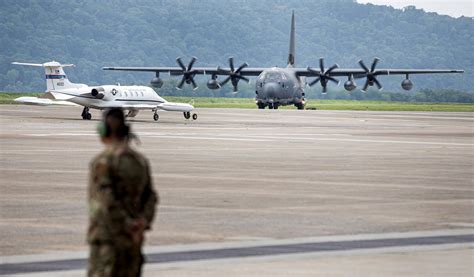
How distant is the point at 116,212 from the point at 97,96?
6959 cm

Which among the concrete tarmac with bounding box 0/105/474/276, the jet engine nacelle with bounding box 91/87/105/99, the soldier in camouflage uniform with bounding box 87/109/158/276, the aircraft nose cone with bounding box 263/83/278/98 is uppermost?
the soldier in camouflage uniform with bounding box 87/109/158/276

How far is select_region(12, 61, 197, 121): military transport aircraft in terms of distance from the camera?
3152 inches

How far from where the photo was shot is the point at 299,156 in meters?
41.9

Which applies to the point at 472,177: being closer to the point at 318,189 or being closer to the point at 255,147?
the point at 318,189

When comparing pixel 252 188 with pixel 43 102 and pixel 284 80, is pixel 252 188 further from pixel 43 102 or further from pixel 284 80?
pixel 284 80

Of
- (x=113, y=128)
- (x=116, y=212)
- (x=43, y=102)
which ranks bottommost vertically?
(x=43, y=102)

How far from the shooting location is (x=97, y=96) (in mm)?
79938

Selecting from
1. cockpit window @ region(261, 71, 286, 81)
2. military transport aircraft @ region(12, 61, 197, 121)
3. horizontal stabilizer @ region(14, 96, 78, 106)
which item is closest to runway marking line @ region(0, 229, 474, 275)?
military transport aircraft @ region(12, 61, 197, 121)

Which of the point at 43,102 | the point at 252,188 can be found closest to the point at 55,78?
the point at 43,102

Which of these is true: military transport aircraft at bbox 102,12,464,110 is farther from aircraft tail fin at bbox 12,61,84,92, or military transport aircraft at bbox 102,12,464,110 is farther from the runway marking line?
the runway marking line

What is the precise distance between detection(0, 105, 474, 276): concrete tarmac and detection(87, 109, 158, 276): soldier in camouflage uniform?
6.61 metres

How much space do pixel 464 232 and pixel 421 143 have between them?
32.6 m

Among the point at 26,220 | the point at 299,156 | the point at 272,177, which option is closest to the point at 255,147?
the point at 299,156

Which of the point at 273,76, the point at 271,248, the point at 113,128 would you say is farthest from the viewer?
the point at 273,76
